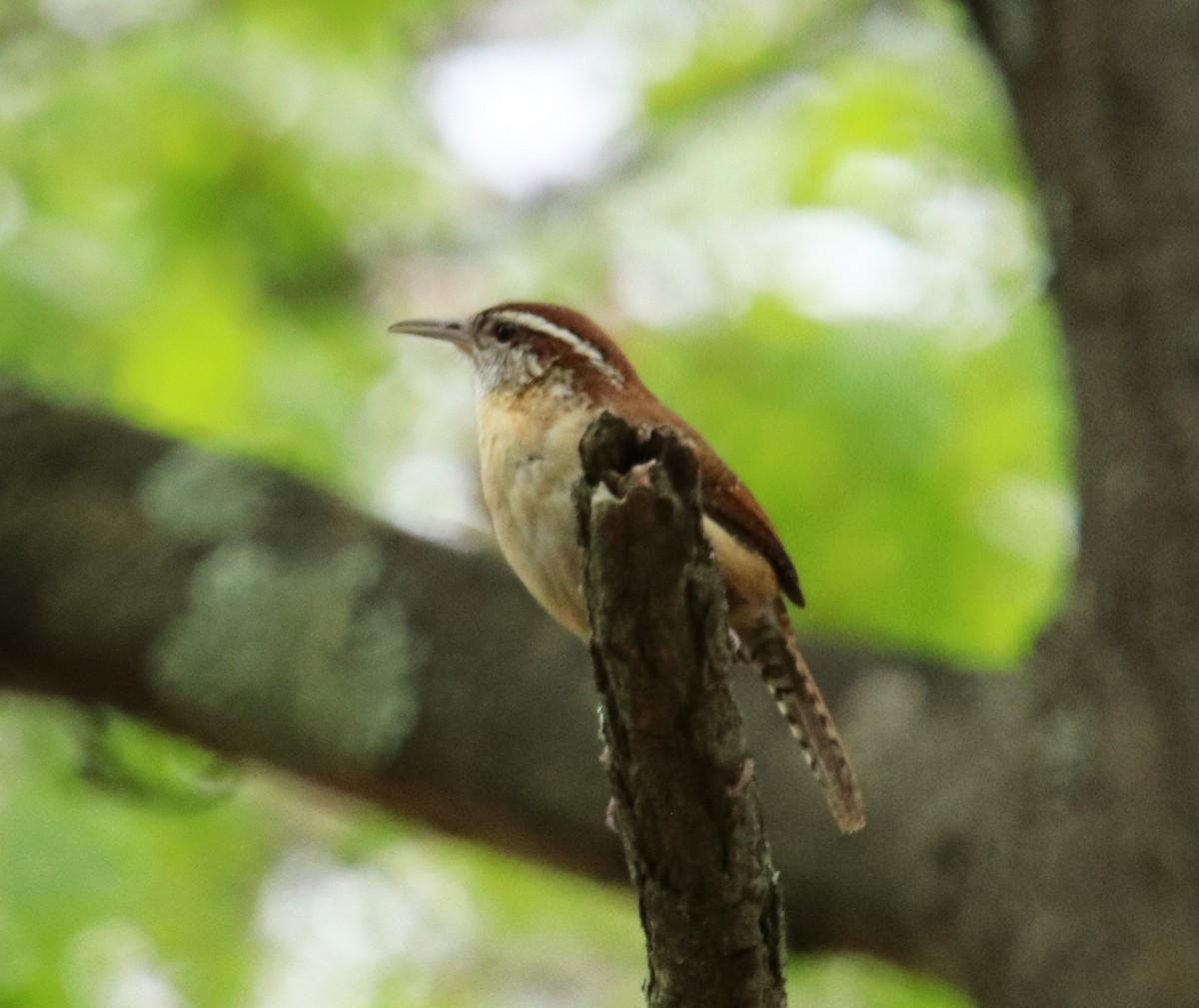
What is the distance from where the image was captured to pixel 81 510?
17.1 ft

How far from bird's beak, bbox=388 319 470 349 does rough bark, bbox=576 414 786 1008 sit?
7.50 feet

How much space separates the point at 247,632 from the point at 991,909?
86.7 inches

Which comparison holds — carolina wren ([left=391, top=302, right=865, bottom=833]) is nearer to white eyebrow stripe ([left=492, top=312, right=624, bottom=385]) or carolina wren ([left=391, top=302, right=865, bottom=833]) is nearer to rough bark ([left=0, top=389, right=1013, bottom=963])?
white eyebrow stripe ([left=492, top=312, right=624, bottom=385])

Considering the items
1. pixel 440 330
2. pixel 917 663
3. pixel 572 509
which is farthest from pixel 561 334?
pixel 917 663

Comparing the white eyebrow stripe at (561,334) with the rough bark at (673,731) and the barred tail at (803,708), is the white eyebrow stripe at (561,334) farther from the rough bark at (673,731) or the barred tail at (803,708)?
the rough bark at (673,731)

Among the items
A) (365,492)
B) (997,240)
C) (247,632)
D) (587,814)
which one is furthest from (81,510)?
(997,240)

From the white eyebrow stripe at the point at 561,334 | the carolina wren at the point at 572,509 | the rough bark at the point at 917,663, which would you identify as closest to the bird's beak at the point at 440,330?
the white eyebrow stripe at the point at 561,334

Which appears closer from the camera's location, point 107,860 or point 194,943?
point 107,860

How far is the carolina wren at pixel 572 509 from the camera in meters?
3.33

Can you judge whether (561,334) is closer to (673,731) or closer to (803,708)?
(803,708)

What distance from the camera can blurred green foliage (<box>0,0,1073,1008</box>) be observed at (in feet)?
20.8

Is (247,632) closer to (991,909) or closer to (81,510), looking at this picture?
(81,510)

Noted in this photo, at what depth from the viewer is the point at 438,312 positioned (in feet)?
28.0

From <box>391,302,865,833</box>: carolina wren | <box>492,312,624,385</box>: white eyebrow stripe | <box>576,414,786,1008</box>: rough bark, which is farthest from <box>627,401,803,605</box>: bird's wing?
<box>576,414,786,1008</box>: rough bark
